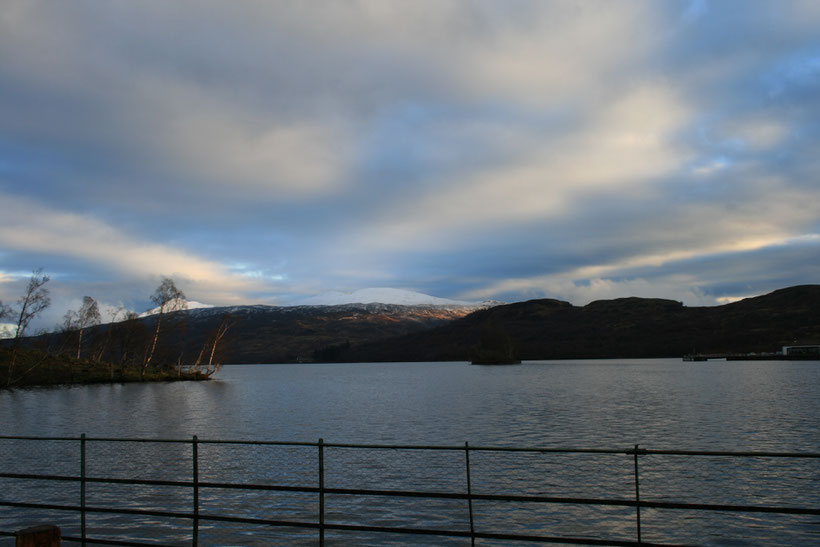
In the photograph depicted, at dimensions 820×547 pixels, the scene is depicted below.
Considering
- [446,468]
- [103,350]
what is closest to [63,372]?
[103,350]

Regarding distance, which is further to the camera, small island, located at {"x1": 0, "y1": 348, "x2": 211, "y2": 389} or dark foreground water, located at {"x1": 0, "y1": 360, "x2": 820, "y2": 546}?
small island, located at {"x1": 0, "y1": 348, "x2": 211, "y2": 389}

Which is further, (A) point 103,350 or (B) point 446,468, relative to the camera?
(A) point 103,350

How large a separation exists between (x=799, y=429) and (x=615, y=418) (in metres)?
14.7

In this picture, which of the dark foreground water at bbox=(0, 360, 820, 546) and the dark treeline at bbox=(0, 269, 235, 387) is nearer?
the dark foreground water at bbox=(0, 360, 820, 546)

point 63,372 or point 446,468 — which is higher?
point 63,372

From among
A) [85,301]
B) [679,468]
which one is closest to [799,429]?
[679,468]

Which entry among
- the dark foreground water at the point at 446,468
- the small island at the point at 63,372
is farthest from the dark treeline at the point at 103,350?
the dark foreground water at the point at 446,468

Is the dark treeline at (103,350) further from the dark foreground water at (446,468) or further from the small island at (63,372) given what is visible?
the dark foreground water at (446,468)

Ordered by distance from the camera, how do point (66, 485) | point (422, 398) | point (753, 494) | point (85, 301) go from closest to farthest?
point (753, 494)
point (66, 485)
point (422, 398)
point (85, 301)

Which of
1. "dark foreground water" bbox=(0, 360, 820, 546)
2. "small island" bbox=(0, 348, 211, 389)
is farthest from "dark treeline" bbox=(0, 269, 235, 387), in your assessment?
"dark foreground water" bbox=(0, 360, 820, 546)

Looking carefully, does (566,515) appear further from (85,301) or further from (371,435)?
(85,301)

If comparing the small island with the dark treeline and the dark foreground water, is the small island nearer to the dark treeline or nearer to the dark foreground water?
the dark treeline

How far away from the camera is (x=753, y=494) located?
84.8 feet

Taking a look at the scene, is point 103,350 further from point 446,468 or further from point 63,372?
point 446,468
